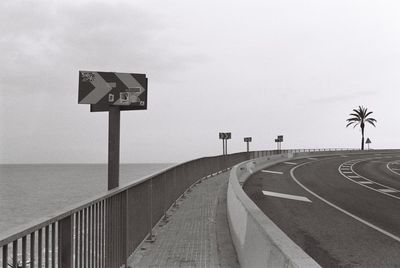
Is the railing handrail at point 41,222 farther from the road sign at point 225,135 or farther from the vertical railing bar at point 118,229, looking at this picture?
the road sign at point 225,135

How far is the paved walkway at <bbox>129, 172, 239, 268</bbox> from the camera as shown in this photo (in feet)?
22.1

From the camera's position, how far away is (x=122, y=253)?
6.14 m

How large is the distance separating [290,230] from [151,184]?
136 inches

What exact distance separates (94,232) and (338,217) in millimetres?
8494

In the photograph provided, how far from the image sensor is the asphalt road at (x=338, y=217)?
7.70m

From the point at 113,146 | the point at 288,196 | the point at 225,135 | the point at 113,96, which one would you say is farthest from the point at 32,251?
the point at 225,135

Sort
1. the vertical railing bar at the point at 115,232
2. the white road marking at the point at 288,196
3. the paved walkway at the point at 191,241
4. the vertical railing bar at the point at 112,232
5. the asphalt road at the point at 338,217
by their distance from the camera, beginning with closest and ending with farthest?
1. the vertical railing bar at the point at 112,232
2. the vertical railing bar at the point at 115,232
3. the paved walkway at the point at 191,241
4. the asphalt road at the point at 338,217
5. the white road marking at the point at 288,196

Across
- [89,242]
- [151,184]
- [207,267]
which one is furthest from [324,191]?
[89,242]

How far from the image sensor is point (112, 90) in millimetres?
7855

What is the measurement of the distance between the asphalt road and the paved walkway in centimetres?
150

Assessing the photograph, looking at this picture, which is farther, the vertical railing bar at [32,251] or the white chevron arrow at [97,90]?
the white chevron arrow at [97,90]

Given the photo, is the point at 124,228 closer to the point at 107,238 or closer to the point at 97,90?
the point at 107,238

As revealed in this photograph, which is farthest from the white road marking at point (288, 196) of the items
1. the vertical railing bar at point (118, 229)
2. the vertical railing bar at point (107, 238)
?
the vertical railing bar at point (107, 238)

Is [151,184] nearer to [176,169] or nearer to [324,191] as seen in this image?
[176,169]
